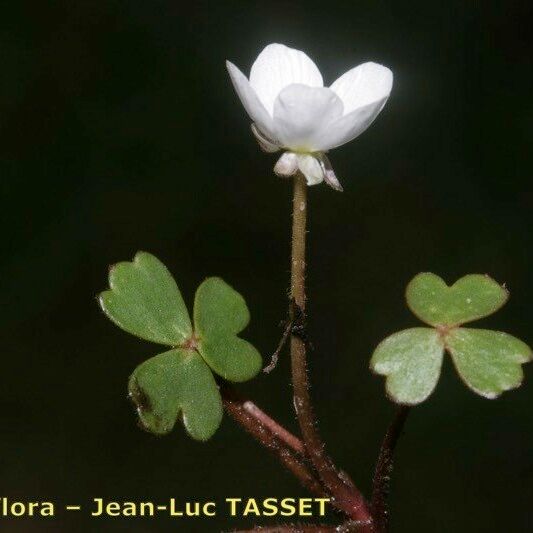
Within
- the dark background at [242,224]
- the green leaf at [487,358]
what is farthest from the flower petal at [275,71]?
the dark background at [242,224]

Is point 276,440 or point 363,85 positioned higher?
point 363,85

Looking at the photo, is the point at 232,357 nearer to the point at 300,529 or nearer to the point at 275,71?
the point at 300,529

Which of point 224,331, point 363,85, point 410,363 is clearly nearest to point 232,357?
point 224,331

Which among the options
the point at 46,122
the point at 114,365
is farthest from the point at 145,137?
the point at 114,365

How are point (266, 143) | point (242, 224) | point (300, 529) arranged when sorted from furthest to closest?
point (242, 224), point (266, 143), point (300, 529)

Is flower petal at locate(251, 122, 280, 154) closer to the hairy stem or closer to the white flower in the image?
the white flower

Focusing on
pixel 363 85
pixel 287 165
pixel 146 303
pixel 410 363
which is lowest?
pixel 410 363

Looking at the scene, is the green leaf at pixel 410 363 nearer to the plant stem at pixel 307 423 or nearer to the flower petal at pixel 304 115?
the plant stem at pixel 307 423
